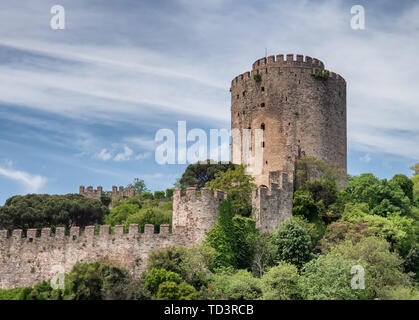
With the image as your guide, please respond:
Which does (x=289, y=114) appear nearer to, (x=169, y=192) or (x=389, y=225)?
(x=389, y=225)

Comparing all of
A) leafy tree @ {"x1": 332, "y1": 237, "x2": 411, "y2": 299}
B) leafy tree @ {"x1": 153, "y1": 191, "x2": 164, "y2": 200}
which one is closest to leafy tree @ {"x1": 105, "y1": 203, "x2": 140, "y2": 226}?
leafy tree @ {"x1": 153, "y1": 191, "x2": 164, "y2": 200}

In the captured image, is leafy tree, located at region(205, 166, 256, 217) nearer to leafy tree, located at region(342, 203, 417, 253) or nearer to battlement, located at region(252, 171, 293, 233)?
battlement, located at region(252, 171, 293, 233)

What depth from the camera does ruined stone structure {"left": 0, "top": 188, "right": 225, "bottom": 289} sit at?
37781 millimetres

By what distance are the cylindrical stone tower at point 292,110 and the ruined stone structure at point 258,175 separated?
0.29 feet

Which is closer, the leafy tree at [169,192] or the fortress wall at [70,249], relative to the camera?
the fortress wall at [70,249]

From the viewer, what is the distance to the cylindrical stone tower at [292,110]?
54938mm

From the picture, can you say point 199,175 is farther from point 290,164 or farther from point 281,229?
point 281,229

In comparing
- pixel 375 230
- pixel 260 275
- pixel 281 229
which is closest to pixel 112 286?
pixel 260 275

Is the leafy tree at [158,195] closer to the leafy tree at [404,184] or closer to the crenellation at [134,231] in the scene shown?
the leafy tree at [404,184]

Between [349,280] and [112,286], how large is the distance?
1277 centimetres

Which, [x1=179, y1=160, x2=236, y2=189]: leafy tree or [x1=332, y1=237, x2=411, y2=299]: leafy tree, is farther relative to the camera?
[x1=179, y1=160, x2=236, y2=189]: leafy tree

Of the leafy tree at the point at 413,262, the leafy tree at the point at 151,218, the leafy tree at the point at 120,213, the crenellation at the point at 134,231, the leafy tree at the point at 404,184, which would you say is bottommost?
the leafy tree at the point at 413,262

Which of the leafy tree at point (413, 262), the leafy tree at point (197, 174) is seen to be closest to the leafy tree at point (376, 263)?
the leafy tree at point (413, 262)

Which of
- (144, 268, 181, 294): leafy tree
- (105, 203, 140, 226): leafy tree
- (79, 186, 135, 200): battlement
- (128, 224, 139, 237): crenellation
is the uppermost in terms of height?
(79, 186, 135, 200): battlement
